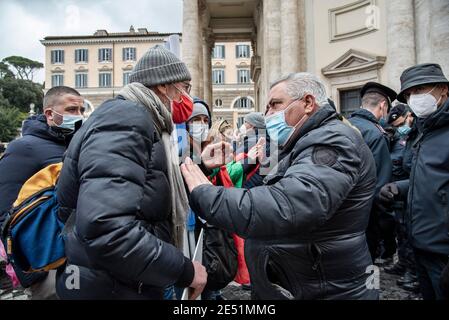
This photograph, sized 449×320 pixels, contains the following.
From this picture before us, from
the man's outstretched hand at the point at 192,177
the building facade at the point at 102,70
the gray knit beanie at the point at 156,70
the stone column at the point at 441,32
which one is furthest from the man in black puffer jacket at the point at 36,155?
the building facade at the point at 102,70

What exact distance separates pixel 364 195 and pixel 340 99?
17436mm

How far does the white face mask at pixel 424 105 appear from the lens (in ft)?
10.2

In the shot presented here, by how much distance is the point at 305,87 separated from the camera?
6.99 feet

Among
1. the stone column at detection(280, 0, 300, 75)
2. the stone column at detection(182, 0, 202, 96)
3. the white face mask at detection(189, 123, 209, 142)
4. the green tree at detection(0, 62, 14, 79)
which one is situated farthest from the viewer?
the green tree at detection(0, 62, 14, 79)

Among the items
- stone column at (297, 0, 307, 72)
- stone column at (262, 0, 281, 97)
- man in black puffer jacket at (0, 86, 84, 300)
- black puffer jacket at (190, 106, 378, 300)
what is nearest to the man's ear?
black puffer jacket at (190, 106, 378, 300)

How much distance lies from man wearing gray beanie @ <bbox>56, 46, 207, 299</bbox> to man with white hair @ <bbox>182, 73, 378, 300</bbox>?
194 millimetres

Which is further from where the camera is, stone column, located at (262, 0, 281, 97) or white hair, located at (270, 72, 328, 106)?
stone column, located at (262, 0, 281, 97)

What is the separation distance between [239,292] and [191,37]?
18577 millimetres

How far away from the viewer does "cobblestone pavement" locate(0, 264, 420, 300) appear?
15.0ft

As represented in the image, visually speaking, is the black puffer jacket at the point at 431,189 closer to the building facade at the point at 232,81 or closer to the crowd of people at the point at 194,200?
the crowd of people at the point at 194,200

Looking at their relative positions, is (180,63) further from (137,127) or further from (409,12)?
(409,12)

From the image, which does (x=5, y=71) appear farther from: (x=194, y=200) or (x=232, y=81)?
(x=194, y=200)

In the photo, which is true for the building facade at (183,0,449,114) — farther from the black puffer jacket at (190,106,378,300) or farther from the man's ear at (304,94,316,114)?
the black puffer jacket at (190,106,378,300)

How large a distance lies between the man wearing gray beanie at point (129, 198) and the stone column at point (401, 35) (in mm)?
13626
